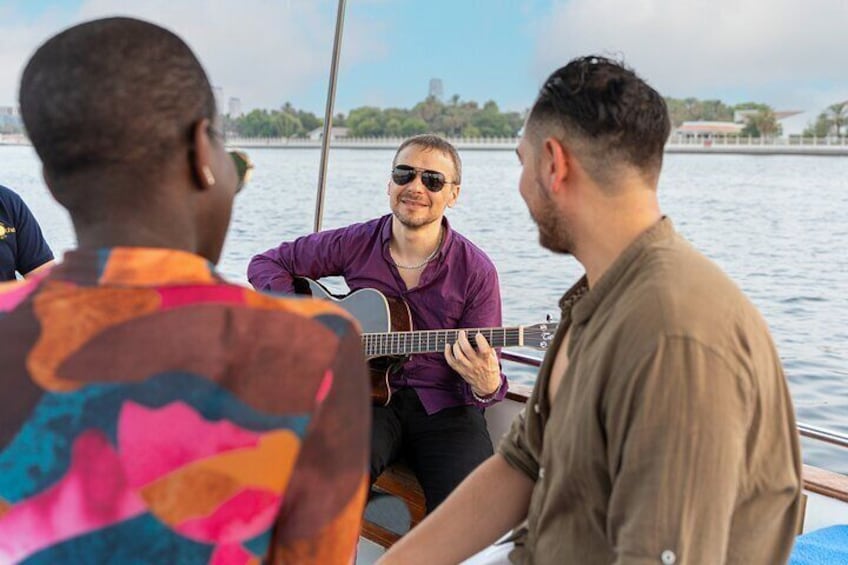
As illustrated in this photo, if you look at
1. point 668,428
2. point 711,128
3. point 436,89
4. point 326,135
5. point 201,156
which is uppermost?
point 436,89

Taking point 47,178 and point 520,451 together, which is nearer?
point 47,178

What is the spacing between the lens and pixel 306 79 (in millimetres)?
6336

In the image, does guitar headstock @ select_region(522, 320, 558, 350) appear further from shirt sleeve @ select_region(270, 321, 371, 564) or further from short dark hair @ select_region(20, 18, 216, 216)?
short dark hair @ select_region(20, 18, 216, 216)

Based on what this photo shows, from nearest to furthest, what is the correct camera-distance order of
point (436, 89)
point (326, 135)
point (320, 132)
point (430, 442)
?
point (430, 442) < point (326, 135) < point (320, 132) < point (436, 89)

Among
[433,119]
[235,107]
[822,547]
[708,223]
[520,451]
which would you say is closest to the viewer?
[520,451]

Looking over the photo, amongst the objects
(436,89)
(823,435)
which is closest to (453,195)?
(823,435)

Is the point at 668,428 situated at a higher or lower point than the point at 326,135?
lower

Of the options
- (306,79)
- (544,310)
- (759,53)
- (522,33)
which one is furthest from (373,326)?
(522,33)

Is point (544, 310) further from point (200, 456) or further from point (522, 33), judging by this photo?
point (200, 456)

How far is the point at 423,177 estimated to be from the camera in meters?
2.91

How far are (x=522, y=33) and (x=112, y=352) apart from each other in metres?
6.96

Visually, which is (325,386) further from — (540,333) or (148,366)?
(540,333)

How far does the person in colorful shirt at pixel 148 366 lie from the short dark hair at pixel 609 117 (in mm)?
620

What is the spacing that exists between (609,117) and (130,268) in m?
0.77
